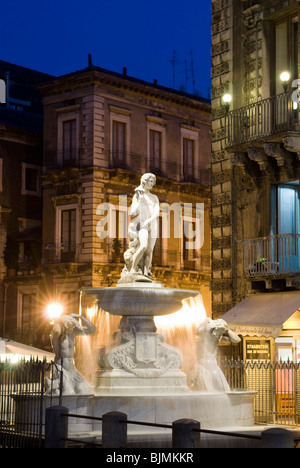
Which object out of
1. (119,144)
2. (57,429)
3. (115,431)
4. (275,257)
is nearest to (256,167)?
(275,257)

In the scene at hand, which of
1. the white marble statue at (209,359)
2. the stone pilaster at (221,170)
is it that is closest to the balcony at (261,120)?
the stone pilaster at (221,170)

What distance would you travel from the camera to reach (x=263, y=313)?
2191 centimetres

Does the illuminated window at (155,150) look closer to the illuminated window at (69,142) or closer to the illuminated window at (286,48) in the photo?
the illuminated window at (69,142)

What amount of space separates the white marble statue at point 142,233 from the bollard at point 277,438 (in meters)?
8.32

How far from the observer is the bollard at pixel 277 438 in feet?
30.6

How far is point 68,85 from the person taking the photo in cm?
4119

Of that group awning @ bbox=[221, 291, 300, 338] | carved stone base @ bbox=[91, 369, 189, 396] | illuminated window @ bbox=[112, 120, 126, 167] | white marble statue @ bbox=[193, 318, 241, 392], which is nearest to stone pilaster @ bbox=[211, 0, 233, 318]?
awning @ bbox=[221, 291, 300, 338]

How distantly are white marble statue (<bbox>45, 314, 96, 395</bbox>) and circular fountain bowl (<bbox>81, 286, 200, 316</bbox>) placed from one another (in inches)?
27.2

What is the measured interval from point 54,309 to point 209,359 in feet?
70.7

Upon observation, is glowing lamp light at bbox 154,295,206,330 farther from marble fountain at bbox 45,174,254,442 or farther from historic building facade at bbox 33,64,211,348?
historic building facade at bbox 33,64,211,348

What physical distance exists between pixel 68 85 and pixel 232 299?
20.0 metres

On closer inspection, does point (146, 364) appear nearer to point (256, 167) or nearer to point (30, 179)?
point (256, 167)

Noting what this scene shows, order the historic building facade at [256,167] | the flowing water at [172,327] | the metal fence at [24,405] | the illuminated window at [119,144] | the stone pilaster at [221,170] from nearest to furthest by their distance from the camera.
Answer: the metal fence at [24,405] < the flowing water at [172,327] < the historic building facade at [256,167] < the stone pilaster at [221,170] < the illuminated window at [119,144]

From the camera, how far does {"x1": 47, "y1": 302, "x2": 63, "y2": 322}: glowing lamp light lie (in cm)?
3809
